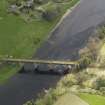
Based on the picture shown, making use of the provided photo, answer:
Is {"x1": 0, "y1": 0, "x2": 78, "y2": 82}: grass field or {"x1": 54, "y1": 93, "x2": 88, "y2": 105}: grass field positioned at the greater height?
{"x1": 0, "y1": 0, "x2": 78, "y2": 82}: grass field

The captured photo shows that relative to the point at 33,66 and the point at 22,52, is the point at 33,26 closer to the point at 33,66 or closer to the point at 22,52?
the point at 22,52

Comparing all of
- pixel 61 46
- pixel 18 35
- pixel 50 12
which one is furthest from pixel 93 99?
pixel 50 12

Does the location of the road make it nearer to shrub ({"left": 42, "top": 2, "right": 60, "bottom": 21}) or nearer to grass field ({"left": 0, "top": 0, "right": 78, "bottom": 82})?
grass field ({"left": 0, "top": 0, "right": 78, "bottom": 82})

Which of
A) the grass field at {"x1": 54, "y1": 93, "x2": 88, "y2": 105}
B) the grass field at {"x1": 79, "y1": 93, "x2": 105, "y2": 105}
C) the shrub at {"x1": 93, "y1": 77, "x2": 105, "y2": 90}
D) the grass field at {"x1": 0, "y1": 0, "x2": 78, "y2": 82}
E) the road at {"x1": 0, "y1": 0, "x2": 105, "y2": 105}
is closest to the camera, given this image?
the grass field at {"x1": 79, "y1": 93, "x2": 105, "y2": 105}

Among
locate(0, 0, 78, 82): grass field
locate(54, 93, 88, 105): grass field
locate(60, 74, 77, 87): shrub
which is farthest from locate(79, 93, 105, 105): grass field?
locate(0, 0, 78, 82): grass field

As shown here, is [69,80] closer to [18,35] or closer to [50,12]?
[18,35]

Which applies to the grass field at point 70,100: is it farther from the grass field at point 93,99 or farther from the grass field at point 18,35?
the grass field at point 18,35
